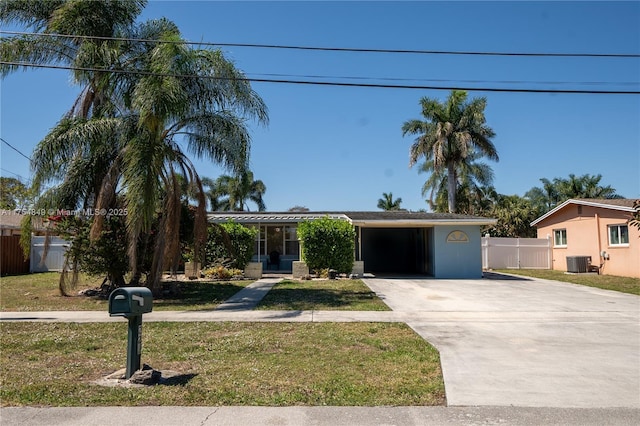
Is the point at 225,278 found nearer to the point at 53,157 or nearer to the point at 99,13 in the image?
the point at 53,157

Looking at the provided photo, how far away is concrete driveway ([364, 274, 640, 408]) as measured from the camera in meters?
5.48

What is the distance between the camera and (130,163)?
11984 millimetres

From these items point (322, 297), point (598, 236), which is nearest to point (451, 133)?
point (598, 236)

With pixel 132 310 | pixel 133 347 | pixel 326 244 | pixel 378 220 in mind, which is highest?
pixel 378 220

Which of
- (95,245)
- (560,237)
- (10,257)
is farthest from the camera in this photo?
(560,237)

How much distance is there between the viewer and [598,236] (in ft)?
77.0

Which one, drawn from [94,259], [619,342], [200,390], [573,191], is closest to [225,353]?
[200,390]

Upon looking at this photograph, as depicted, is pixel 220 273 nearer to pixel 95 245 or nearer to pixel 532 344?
pixel 95 245

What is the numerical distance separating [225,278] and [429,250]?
9623 mm

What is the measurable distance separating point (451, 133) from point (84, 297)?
26222mm

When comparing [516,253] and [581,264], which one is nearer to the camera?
[581,264]

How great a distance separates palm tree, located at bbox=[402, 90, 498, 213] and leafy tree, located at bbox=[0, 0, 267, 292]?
2185 centimetres

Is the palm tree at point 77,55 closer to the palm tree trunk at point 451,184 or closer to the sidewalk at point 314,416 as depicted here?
the sidewalk at point 314,416

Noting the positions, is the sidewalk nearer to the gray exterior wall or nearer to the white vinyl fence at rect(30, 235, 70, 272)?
the gray exterior wall
